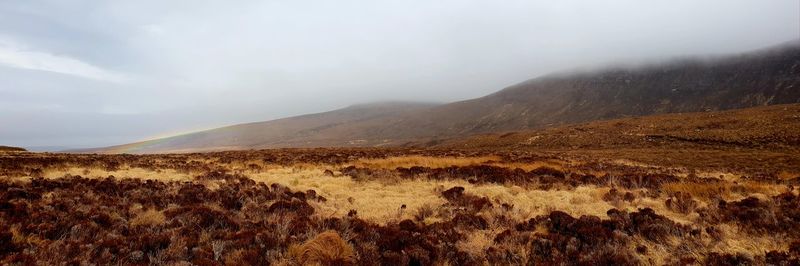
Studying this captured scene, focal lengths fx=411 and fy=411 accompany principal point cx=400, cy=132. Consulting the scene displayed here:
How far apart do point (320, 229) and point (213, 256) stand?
237 cm

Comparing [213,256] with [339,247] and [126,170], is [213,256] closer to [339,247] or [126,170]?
[339,247]

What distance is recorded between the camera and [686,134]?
5375 centimetres

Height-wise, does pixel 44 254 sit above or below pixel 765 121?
above

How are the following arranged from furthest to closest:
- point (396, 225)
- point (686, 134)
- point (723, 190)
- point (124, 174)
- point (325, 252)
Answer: point (686, 134) → point (124, 174) → point (723, 190) → point (396, 225) → point (325, 252)

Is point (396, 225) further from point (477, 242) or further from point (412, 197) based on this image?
point (412, 197)

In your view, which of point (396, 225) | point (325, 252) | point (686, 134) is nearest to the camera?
point (325, 252)

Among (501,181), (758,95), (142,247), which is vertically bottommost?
(758,95)

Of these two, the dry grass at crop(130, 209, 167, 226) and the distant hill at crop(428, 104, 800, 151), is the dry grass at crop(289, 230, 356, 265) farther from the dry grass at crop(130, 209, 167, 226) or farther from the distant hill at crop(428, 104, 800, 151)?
the distant hill at crop(428, 104, 800, 151)

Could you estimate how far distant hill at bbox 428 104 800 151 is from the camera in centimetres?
4456

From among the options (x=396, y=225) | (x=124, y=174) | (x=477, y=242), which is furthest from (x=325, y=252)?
(x=124, y=174)

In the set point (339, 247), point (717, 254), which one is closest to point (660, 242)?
point (717, 254)

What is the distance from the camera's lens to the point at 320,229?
28.9ft

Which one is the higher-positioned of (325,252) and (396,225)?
(325,252)

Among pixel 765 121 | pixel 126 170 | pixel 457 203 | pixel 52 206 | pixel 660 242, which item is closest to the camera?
pixel 660 242
